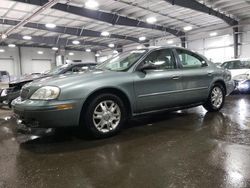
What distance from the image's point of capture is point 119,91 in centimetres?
346

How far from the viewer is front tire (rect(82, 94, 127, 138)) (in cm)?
319

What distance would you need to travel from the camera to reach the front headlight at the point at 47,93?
3004 millimetres

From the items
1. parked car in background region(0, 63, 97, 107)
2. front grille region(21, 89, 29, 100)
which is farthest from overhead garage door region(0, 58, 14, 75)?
front grille region(21, 89, 29, 100)

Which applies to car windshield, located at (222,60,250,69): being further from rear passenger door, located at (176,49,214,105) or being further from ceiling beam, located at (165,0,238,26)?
rear passenger door, located at (176,49,214,105)

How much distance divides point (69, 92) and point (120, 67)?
1.13 meters

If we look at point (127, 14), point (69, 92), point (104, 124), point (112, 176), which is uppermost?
point (127, 14)

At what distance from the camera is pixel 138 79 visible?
3602 mm

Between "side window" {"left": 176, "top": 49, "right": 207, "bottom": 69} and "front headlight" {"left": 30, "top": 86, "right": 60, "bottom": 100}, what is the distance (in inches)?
90.8

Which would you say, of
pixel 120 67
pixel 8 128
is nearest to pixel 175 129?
pixel 120 67

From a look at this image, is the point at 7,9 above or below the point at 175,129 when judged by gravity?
above

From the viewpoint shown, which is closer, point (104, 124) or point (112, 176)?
point (112, 176)

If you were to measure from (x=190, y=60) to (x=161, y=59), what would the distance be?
0.76m

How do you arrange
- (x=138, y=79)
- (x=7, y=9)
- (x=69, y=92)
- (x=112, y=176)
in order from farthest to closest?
(x=7, y=9), (x=138, y=79), (x=69, y=92), (x=112, y=176)

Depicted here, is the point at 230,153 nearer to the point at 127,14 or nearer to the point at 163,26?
the point at 127,14
